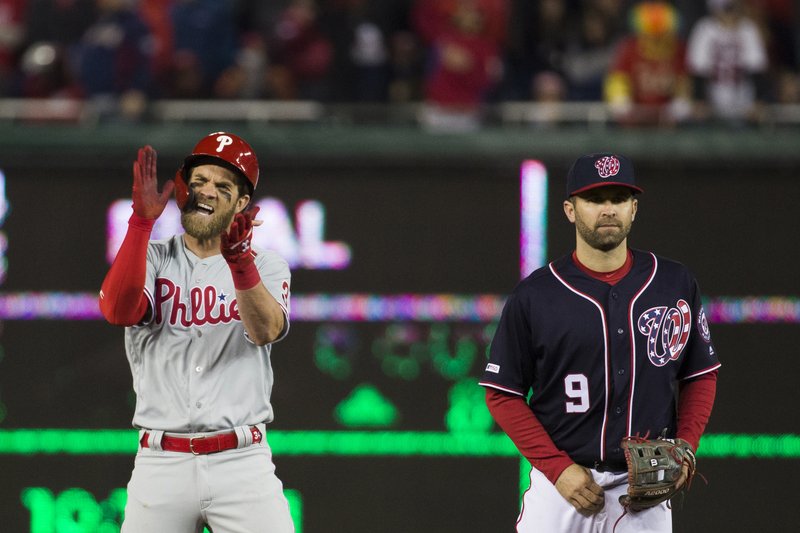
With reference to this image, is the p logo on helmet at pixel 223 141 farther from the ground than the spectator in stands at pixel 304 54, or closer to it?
closer to it

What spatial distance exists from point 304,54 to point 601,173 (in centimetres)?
396

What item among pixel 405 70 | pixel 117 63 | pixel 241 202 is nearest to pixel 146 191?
pixel 241 202

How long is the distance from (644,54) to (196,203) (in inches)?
155

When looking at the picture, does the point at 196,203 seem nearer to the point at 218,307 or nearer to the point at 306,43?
the point at 218,307

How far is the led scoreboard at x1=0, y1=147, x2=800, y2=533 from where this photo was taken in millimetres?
5828

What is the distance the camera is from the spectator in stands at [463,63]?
22.8ft

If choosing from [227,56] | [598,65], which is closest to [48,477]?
[227,56]

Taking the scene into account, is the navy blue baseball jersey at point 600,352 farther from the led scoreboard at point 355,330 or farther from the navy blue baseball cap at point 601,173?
the led scoreboard at point 355,330

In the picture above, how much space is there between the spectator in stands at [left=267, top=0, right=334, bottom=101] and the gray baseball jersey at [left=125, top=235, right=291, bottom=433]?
3.36 meters

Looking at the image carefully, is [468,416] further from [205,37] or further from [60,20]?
[60,20]

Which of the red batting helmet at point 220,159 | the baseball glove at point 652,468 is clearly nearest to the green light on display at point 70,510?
the red batting helmet at point 220,159

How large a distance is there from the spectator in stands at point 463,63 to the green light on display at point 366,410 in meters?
1.83

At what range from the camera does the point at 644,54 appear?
6.98 meters

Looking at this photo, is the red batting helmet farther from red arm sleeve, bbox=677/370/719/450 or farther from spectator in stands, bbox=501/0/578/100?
spectator in stands, bbox=501/0/578/100
